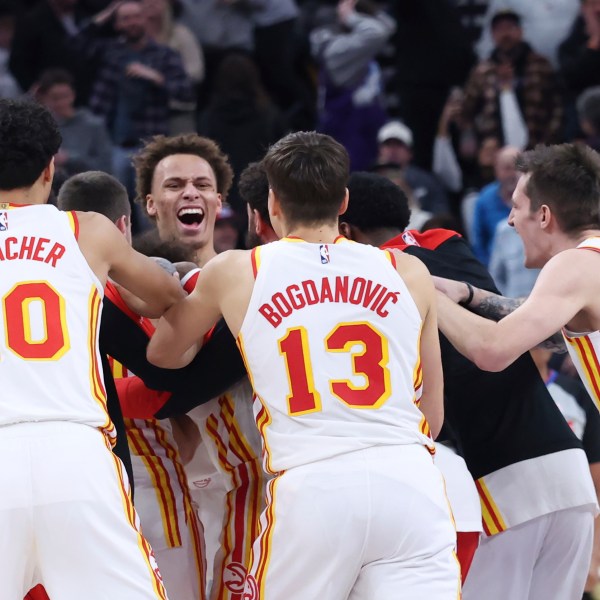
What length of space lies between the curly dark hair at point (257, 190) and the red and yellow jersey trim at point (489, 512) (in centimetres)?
144

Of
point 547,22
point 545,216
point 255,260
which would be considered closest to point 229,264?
point 255,260

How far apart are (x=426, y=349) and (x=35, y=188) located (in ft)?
4.95

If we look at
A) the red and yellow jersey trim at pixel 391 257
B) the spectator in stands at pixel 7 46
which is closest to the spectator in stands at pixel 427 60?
the spectator in stands at pixel 7 46

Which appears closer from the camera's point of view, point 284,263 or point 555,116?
point 284,263

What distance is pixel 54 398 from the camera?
4141 millimetres

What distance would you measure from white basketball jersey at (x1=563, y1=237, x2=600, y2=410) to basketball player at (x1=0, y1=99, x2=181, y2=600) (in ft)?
5.91

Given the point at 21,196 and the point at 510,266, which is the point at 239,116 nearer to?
the point at 510,266

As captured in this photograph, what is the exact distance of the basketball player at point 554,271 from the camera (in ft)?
15.9

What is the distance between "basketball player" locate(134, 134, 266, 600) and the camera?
16.9 feet

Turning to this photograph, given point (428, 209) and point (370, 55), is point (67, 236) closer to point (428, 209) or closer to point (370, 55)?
point (428, 209)

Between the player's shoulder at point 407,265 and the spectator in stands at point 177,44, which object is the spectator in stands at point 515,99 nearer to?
the spectator in stands at point 177,44

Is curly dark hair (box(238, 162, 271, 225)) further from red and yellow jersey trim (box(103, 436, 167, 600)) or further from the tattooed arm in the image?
red and yellow jersey trim (box(103, 436, 167, 600))

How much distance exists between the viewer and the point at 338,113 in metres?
12.5

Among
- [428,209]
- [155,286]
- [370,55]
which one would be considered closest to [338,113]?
[370,55]
